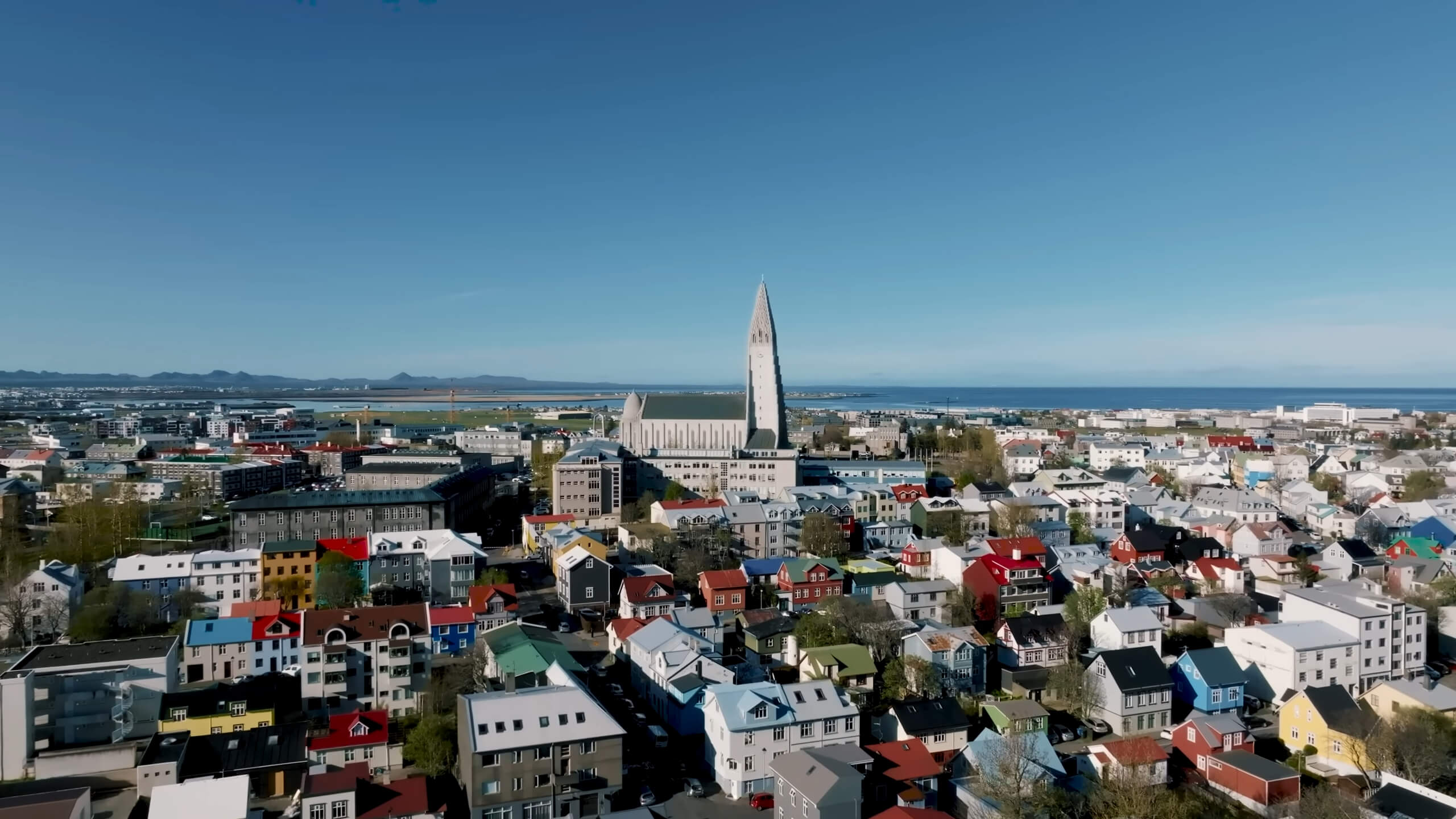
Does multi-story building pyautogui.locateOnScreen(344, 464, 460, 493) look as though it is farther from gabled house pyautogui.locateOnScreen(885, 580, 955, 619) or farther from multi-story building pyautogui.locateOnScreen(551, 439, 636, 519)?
gabled house pyautogui.locateOnScreen(885, 580, 955, 619)

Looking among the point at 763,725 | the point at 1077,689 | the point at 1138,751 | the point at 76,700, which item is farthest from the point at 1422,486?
the point at 76,700

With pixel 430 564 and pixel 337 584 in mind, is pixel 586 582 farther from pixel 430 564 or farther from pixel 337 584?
pixel 337 584

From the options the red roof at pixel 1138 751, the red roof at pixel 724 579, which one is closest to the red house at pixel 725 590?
the red roof at pixel 724 579

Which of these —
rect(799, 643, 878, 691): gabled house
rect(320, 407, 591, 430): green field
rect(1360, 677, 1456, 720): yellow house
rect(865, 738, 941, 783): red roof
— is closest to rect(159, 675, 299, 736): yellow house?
rect(799, 643, 878, 691): gabled house

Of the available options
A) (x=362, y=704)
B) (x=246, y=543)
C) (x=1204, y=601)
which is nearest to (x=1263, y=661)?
(x=1204, y=601)

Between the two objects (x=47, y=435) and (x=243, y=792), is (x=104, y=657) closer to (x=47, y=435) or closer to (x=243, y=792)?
(x=243, y=792)

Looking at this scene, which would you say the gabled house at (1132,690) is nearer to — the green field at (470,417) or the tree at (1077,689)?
the tree at (1077,689)
